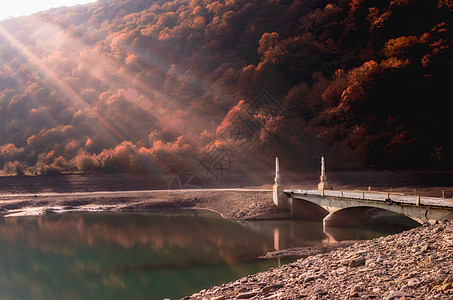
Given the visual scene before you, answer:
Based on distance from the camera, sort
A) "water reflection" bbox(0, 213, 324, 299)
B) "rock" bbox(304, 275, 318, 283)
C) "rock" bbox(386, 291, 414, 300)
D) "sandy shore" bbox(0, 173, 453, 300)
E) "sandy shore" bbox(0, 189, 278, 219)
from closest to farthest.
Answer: "rock" bbox(386, 291, 414, 300)
"sandy shore" bbox(0, 173, 453, 300)
"rock" bbox(304, 275, 318, 283)
"water reflection" bbox(0, 213, 324, 299)
"sandy shore" bbox(0, 189, 278, 219)

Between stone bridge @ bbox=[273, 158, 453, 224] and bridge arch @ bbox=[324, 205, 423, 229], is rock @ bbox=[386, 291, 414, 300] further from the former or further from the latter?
bridge arch @ bbox=[324, 205, 423, 229]

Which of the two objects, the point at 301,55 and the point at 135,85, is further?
the point at 135,85

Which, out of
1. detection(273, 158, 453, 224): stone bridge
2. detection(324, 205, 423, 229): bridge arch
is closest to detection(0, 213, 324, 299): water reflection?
detection(324, 205, 423, 229): bridge arch

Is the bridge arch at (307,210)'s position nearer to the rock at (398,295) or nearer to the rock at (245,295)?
the rock at (245,295)

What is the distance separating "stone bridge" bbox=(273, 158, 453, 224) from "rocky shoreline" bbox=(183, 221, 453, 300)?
101 inches

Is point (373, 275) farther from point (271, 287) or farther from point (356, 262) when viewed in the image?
point (271, 287)

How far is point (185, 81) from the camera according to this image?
271ft

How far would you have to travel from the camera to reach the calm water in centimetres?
2188

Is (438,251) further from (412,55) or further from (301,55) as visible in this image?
(301,55)

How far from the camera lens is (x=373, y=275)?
1452 centimetres

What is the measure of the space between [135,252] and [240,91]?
155ft

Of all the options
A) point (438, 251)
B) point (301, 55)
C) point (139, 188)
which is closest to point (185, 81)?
point (301, 55)

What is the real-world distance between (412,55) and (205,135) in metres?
33.0

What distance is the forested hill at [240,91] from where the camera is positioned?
52875 millimetres
